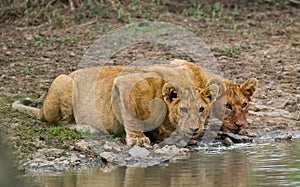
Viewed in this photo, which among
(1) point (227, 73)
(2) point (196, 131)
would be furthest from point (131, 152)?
(1) point (227, 73)

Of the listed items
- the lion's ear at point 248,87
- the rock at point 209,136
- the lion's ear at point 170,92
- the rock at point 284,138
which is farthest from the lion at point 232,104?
the lion's ear at point 170,92

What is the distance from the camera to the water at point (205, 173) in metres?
4.14

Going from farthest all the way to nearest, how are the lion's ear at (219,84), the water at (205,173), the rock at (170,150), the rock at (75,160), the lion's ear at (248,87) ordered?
the lion's ear at (248,87), the lion's ear at (219,84), the rock at (170,150), the rock at (75,160), the water at (205,173)

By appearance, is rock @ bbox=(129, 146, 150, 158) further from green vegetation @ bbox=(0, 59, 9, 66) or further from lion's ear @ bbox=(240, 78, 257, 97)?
green vegetation @ bbox=(0, 59, 9, 66)

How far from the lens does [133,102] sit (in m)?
5.79

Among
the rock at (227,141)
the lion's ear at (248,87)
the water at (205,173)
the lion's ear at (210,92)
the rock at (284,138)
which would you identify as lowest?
the rock at (284,138)

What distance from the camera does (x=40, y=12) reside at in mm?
12148

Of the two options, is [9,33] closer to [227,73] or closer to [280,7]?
[227,73]

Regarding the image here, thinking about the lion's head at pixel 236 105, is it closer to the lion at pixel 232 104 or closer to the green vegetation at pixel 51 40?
the lion at pixel 232 104

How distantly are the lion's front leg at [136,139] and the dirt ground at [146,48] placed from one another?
451mm

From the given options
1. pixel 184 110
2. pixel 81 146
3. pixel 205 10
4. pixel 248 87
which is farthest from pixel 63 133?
pixel 205 10

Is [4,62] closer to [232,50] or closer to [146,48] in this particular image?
[146,48]

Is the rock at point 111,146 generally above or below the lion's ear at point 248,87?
below

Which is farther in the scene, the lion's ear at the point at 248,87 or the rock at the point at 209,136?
the lion's ear at the point at 248,87
